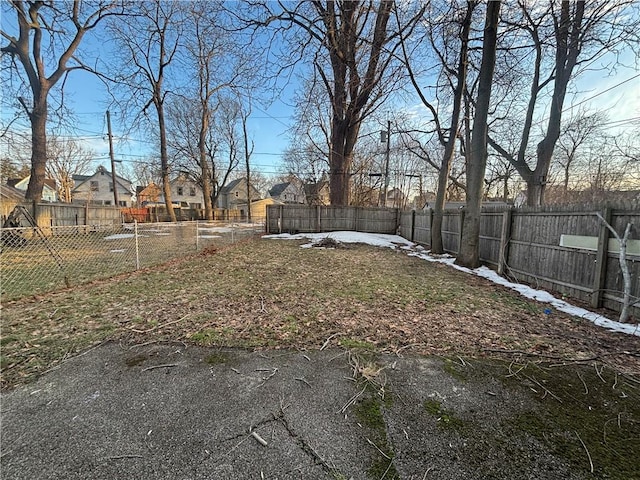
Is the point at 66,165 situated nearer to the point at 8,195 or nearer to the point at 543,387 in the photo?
the point at 8,195

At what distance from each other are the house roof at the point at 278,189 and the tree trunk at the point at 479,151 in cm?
4104

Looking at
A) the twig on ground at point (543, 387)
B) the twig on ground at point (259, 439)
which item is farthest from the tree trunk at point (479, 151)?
the twig on ground at point (259, 439)

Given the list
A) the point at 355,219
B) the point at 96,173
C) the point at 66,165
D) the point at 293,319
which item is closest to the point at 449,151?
the point at 355,219

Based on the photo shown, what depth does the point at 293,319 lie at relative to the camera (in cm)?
335

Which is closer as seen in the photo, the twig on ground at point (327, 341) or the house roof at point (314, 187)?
the twig on ground at point (327, 341)

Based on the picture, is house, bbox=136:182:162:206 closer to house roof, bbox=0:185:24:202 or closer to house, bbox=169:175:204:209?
house, bbox=169:175:204:209

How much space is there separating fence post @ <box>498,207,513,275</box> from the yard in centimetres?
112

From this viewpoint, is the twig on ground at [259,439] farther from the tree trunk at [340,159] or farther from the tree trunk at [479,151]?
the tree trunk at [340,159]

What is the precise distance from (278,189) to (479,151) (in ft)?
143

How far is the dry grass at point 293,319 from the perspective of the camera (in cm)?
267

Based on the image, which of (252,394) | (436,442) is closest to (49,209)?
(252,394)

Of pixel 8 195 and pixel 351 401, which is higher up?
pixel 8 195

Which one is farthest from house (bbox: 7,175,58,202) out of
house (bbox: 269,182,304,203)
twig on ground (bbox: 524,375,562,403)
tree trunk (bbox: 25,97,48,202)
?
twig on ground (bbox: 524,375,562,403)

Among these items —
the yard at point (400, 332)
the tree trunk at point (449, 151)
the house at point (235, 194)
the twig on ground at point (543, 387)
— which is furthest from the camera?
the house at point (235, 194)
